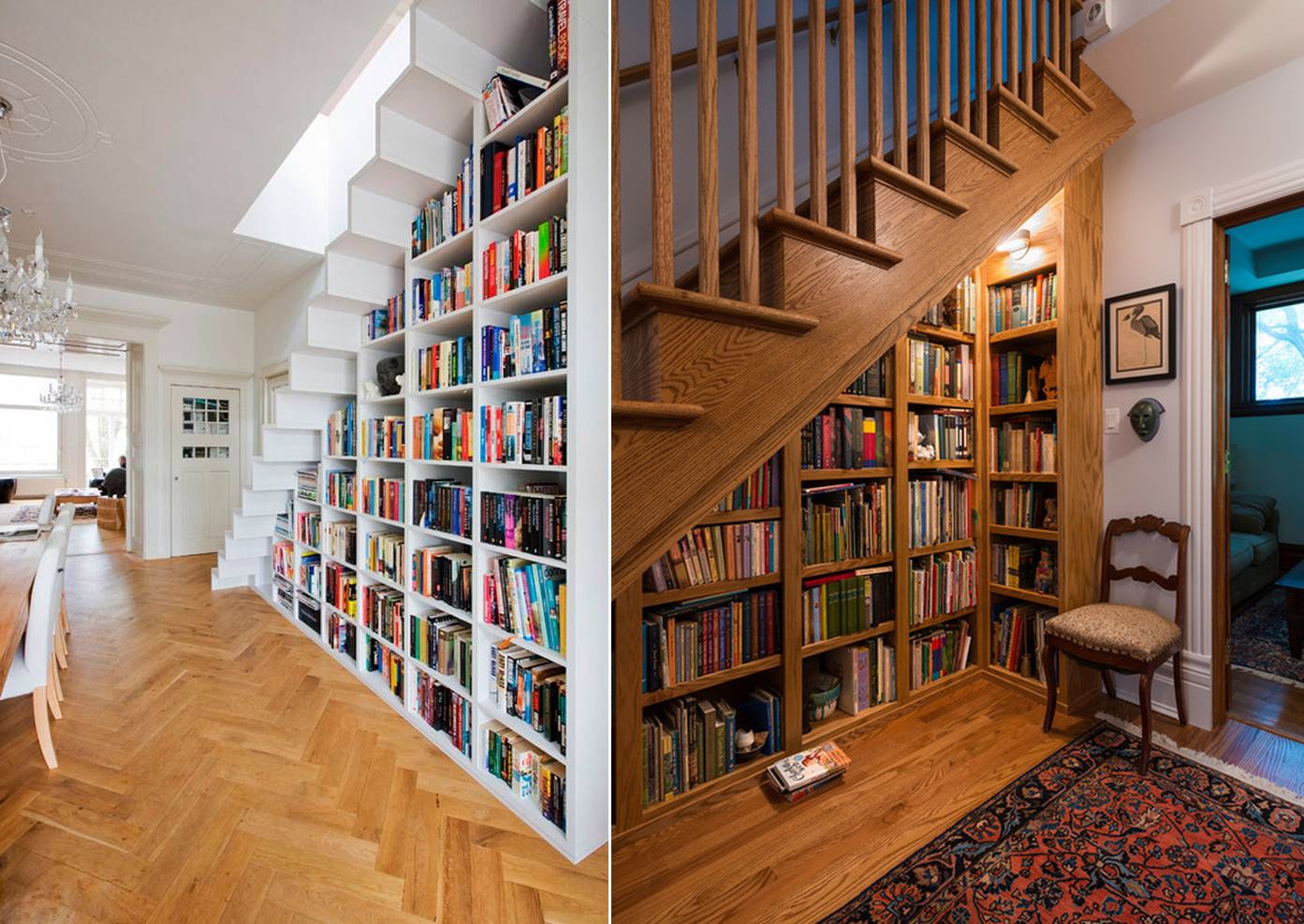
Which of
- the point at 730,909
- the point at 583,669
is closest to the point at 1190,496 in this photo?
the point at 730,909

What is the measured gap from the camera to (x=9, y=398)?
2.35 metres

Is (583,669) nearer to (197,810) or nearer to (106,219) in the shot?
(197,810)

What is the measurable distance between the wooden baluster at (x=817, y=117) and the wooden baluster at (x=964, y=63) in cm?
45

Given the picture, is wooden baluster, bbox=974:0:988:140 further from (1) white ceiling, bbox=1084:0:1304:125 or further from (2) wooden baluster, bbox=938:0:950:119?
(1) white ceiling, bbox=1084:0:1304:125

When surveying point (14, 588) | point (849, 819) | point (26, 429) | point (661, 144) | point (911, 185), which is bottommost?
point (849, 819)

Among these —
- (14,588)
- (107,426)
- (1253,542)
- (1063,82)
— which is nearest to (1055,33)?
(1063,82)

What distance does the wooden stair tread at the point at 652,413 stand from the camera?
692mm

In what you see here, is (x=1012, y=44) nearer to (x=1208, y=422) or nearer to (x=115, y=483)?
(x=1208, y=422)

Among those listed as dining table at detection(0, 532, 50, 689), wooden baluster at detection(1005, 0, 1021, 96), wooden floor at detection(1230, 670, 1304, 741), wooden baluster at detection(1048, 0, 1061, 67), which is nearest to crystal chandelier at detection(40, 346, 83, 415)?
dining table at detection(0, 532, 50, 689)

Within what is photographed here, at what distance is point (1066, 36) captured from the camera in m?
1.59

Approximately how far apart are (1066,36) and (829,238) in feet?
4.80

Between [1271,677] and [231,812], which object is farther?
[1271,677]

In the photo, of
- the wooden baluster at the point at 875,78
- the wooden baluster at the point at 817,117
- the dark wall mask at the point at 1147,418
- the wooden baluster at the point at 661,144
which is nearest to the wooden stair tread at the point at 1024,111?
the wooden baluster at the point at 875,78

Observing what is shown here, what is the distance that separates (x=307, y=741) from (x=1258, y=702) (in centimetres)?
345
